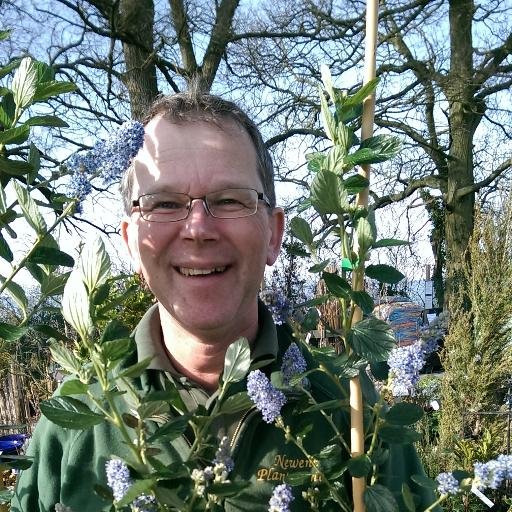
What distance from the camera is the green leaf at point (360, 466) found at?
79cm

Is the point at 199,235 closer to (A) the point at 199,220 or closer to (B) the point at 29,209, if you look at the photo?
(A) the point at 199,220

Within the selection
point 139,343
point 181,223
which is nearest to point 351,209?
point 181,223

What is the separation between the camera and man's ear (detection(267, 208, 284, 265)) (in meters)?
1.34

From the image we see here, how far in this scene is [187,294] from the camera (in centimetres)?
118

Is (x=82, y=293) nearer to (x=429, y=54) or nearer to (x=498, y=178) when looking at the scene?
(x=429, y=54)

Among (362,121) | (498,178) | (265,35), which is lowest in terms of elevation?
(362,121)

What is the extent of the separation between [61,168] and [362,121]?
1.27 feet

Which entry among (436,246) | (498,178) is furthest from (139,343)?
(436,246)

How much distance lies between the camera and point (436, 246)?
11.3 metres

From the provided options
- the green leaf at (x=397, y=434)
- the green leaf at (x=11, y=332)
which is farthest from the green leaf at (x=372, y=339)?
the green leaf at (x=11, y=332)

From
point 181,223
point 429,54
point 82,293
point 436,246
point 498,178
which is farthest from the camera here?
point 436,246

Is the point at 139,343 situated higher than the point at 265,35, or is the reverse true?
the point at 265,35

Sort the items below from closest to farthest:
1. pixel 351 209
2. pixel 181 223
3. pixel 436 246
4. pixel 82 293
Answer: pixel 82 293
pixel 351 209
pixel 181 223
pixel 436 246

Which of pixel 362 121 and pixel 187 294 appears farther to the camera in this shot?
pixel 187 294
